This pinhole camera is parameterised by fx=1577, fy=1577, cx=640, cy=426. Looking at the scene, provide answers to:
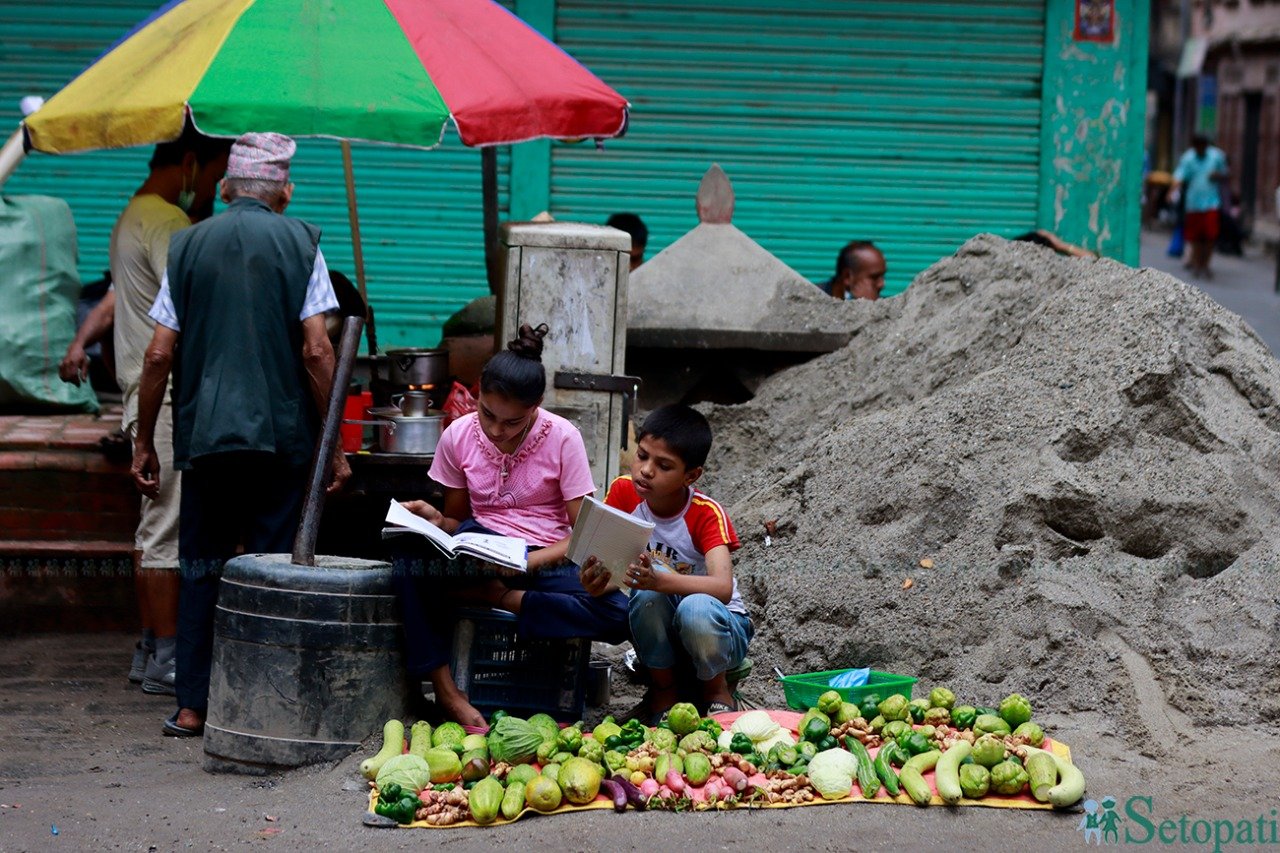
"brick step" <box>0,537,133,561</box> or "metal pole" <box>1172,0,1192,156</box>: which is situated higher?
"metal pole" <box>1172,0,1192,156</box>

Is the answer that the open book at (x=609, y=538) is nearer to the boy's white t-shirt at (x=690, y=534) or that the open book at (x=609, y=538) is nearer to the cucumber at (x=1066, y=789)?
the boy's white t-shirt at (x=690, y=534)

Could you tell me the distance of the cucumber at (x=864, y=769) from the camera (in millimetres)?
4344

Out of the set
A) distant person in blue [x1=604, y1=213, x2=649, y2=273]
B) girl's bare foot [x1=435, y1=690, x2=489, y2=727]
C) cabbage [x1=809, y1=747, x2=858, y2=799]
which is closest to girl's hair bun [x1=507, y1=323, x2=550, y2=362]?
girl's bare foot [x1=435, y1=690, x2=489, y2=727]

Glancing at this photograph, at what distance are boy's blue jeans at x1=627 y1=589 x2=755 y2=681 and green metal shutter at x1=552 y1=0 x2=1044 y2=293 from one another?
5814 mm

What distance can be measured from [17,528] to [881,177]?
6157 millimetres

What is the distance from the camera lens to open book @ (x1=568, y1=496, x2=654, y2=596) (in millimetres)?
4418

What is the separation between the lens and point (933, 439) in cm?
614

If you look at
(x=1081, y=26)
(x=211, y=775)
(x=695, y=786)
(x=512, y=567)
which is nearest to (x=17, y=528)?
(x=211, y=775)

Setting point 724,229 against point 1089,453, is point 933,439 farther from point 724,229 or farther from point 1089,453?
point 724,229

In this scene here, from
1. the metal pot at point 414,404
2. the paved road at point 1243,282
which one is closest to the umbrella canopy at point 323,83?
the metal pot at point 414,404

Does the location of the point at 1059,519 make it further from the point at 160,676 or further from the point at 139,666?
the point at 139,666

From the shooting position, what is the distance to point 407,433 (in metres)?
5.63

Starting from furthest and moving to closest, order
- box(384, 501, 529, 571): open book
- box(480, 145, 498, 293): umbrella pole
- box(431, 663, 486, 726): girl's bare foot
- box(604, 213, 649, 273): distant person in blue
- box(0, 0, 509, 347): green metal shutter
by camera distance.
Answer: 1. box(0, 0, 509, 347): green metal shutter
2. box(604, 213, 649, 273): distant person in blue
3. box(480, 145, 498, 293): umbrella pole
4. box(431, 663, 486, 726): girl's bare foot
5. box(384, 501, 529, 571): open book

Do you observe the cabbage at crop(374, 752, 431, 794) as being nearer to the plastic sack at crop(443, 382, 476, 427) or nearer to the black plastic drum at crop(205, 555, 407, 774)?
the black plastic drum at crop(205, 555, 407, 774)
